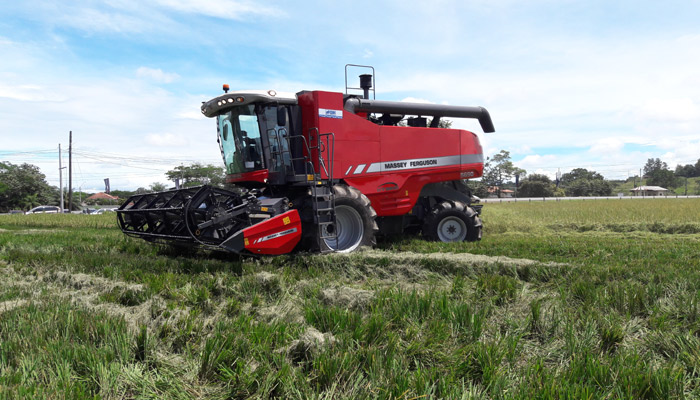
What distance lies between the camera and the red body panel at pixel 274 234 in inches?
255

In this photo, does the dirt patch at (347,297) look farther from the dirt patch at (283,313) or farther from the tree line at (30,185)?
the tree line at (30,185)

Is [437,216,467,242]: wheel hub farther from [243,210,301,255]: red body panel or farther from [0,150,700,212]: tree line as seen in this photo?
[0,150,700,212]: tree line

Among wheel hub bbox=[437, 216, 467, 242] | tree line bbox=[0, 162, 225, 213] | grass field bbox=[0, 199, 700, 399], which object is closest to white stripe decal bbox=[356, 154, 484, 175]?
wheel hub bbox=[437, 216, 467, 242]

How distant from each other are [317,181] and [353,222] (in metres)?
1.00

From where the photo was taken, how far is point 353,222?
825 centimetres

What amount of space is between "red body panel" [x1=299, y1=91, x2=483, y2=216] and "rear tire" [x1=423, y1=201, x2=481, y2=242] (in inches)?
21.9

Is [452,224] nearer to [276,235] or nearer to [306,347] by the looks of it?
[276,235]

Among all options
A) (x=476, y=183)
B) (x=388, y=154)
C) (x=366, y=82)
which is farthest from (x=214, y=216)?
(x=476, y=183)

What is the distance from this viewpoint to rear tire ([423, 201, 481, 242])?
9.85 m

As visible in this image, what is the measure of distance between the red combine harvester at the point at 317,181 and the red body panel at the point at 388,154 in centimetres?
2

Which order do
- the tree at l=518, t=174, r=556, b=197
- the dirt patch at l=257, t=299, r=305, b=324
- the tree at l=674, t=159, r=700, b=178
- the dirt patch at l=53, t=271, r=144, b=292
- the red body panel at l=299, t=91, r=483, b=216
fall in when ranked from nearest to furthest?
the dirt patch at l=257, t=299, r=305, b=324 < the dirt patch at l=53, t=271, r=144, b=292 < the red body panel at l=299, t=91, r=483, b=216 < the tree at l=518, t=174, r=556, b=197 < the tree at l=674, t=159, r=700, b=178

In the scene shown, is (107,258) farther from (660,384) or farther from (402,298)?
(660,384)

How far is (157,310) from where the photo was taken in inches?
161

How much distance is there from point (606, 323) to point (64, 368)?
11.8 feet
